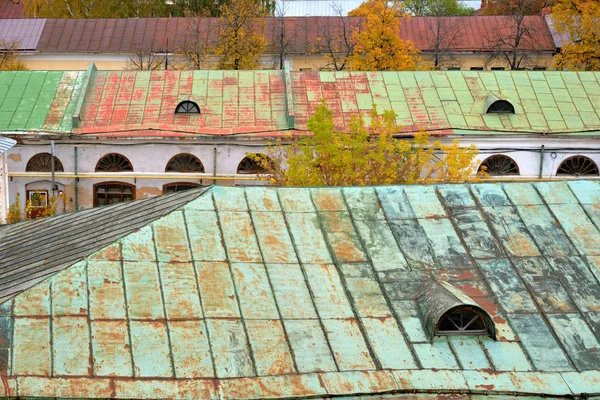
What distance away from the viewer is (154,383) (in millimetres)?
12836

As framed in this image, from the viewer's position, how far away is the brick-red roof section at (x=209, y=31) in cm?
6125

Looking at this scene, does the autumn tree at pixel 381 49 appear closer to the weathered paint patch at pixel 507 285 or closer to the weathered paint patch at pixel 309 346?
the weathered paint patch at pixel 507 285

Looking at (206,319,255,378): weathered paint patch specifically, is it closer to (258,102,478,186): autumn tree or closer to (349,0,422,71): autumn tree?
(258,102,478,186): autumn tree

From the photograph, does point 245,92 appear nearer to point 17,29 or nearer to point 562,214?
point 562,214

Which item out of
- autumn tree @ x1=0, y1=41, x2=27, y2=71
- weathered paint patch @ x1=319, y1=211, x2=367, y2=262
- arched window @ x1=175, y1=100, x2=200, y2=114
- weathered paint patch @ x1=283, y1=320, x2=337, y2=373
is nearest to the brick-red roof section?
autumn tree @ x1=0, y1=41, x2=27, y2=71

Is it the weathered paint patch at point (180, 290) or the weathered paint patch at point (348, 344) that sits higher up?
the weathered paint patch at point (180, 290)

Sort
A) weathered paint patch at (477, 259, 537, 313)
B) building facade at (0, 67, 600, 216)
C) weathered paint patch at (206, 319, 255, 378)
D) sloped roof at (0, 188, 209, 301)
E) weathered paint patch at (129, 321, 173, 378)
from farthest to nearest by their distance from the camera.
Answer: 1. building facade at (0, 67, 600, 216)
2. sloped roof at (0, 188, 209, 301)
3. weathered paint patch at (477, 259, 537, 313)
4. weathered paint patch at (206, 319, 255, 378)
5. weathered paint patch at (129, 321, 173, 378)

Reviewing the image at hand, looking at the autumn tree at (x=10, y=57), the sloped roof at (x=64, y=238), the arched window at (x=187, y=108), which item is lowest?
the sloped roof at (x=64, y=238)

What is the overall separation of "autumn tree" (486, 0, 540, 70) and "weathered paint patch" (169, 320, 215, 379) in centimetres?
4795

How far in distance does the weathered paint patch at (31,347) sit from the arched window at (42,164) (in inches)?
1034

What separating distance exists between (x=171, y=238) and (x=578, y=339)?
6.54 meters

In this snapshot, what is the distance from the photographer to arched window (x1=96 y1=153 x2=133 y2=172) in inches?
1521

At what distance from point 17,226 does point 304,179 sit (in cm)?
1277

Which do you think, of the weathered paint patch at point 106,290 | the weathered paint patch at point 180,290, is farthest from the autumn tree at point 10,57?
the weathered paint patch at point 180,290
